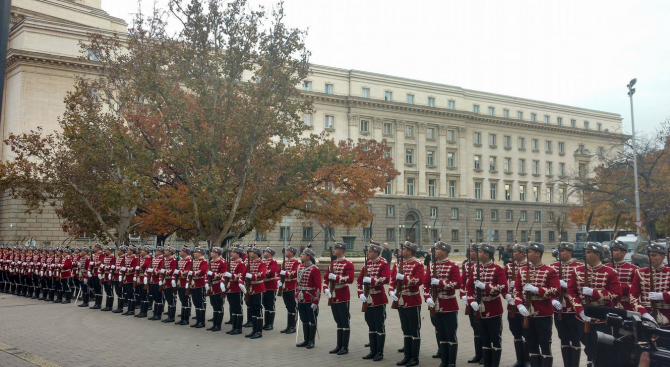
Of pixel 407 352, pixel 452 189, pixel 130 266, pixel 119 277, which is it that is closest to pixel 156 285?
pixel 130 266

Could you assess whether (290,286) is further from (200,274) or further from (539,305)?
(539,305)

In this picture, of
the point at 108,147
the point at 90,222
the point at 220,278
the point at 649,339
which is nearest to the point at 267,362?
the point at 220,278

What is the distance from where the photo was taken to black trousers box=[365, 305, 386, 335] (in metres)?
11.2

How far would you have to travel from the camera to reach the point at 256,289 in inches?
559

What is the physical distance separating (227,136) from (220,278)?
9048mm

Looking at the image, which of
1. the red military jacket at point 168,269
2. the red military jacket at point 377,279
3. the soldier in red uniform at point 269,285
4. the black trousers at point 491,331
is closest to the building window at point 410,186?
the red military jacket at point 168,269

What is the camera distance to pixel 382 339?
11094 millimetres

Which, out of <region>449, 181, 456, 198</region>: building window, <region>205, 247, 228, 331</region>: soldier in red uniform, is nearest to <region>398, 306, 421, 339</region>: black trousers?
<region>205, 247, 228, 331</region>: soldier in red uniform

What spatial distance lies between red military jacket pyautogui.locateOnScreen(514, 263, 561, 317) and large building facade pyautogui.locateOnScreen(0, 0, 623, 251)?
145ft

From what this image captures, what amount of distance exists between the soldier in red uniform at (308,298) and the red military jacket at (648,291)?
6.06 m

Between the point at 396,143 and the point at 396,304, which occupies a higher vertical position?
the point at 396,143

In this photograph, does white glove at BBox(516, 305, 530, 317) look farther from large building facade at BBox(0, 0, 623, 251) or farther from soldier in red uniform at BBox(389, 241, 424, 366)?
large building facade at BBox(0, 0, 623, 251)

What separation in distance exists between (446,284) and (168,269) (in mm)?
9201

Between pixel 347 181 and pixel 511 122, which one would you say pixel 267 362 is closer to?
pixel 347 181
